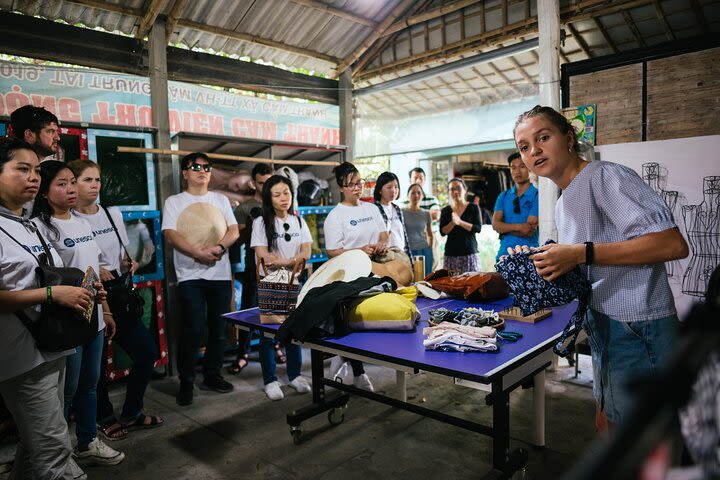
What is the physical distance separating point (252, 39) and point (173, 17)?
1081 millimetres

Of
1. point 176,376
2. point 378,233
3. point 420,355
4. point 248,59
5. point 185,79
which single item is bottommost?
point 176,376

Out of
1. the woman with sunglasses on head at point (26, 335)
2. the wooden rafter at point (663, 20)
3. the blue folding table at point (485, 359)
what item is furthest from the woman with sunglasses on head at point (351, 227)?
the wooden rafter at point (663, 20)

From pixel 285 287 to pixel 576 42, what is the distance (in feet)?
16.0

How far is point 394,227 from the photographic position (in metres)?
4.67

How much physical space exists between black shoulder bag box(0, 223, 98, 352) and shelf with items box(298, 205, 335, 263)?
3338 millimetres

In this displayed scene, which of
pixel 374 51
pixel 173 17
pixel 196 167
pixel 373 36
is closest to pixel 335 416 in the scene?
pixel 196 167

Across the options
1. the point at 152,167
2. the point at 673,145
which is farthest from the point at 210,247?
the point at 673,145

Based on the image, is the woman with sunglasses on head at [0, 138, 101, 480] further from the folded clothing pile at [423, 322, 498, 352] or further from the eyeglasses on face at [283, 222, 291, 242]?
the eyeglasses on face at [283, 222, 291, 242]

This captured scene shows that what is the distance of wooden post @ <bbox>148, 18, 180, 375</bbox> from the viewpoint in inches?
180

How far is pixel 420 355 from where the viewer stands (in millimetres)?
2074

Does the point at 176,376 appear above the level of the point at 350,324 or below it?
below

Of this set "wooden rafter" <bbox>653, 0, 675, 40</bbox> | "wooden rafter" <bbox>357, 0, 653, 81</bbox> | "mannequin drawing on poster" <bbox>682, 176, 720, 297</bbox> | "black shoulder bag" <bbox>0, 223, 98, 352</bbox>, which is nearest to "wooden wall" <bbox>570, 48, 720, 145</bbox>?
"mannequin drawing on poster" <bbox>682, 176, 720, 297</bbox>

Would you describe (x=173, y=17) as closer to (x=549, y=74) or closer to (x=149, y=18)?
(x=149, y=18)

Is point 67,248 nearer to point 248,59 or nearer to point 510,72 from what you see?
point 248,59
